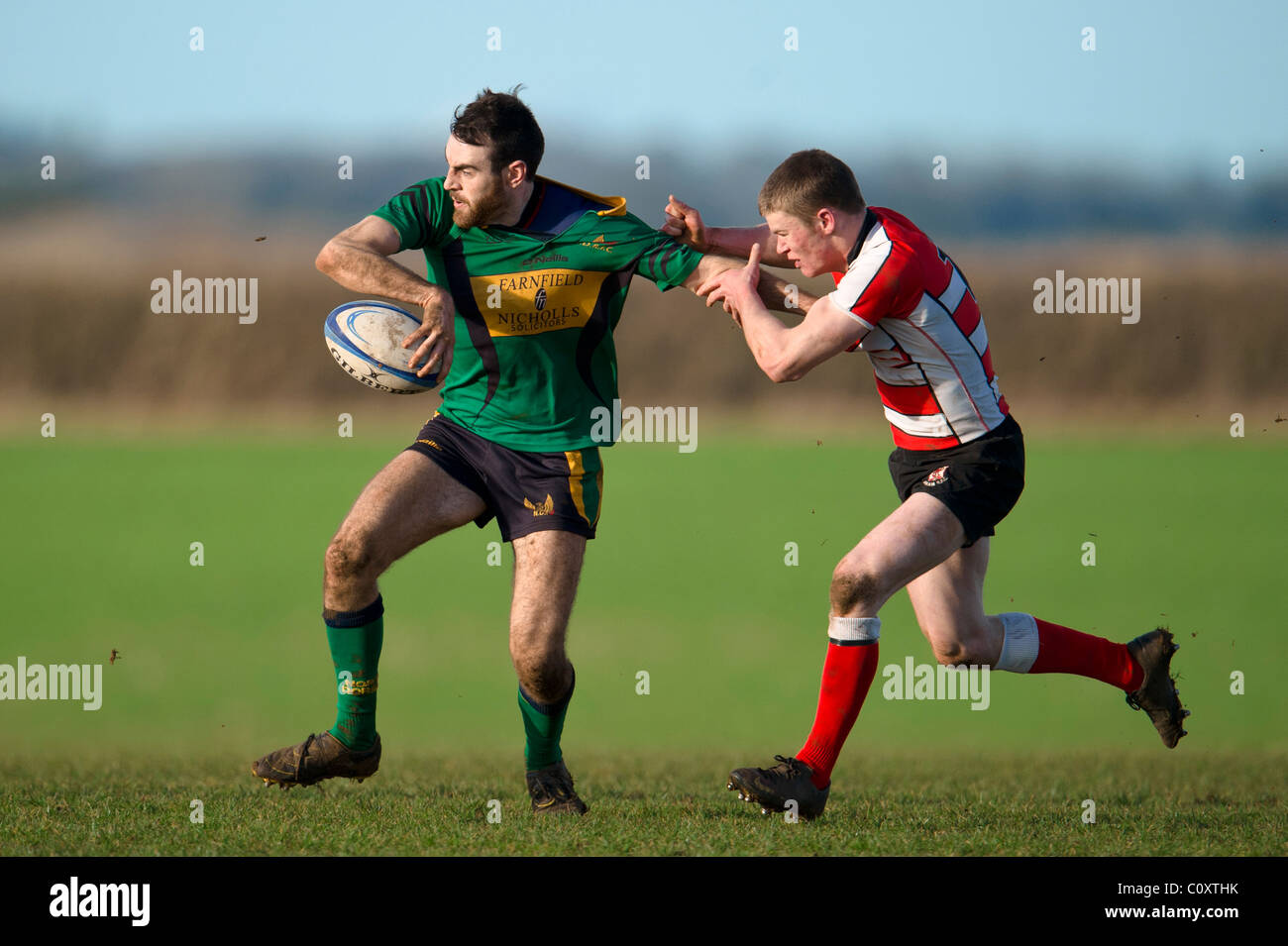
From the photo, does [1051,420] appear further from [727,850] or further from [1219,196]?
[727,850]

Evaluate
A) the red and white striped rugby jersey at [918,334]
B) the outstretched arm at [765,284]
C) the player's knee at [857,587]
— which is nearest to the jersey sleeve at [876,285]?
the red and white striped rugby jersey at [918,334]

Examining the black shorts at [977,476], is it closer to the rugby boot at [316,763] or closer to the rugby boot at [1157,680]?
the rugby boot at [1157,680]

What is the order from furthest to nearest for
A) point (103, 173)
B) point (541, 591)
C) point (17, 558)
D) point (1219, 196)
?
1. point (103, 173)
2. point (1219, 196)
3. point (17, 558)
4. point (541, 591)

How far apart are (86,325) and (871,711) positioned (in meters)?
35.6

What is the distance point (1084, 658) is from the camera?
6.59 metres

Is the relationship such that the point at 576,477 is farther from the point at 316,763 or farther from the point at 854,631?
the point at 316,763

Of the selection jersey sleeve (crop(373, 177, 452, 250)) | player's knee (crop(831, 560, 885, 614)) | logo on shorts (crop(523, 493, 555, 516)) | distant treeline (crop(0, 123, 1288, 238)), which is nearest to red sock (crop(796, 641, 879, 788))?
player's knee (crop(831, 560, 885, 614))

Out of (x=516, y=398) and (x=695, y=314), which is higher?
(x=695, y=314)

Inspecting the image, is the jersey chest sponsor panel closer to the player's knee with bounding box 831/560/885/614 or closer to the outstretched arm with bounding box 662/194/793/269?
the outstretched arm with bounding box 662/194/793/269

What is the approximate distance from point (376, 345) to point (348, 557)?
0.90m

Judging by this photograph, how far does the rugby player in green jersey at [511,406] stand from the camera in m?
5.85

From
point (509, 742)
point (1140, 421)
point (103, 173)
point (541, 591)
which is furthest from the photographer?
point (103, 173)

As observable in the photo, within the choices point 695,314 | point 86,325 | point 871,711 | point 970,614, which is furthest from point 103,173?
point 970,614

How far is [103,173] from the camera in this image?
235 feet
